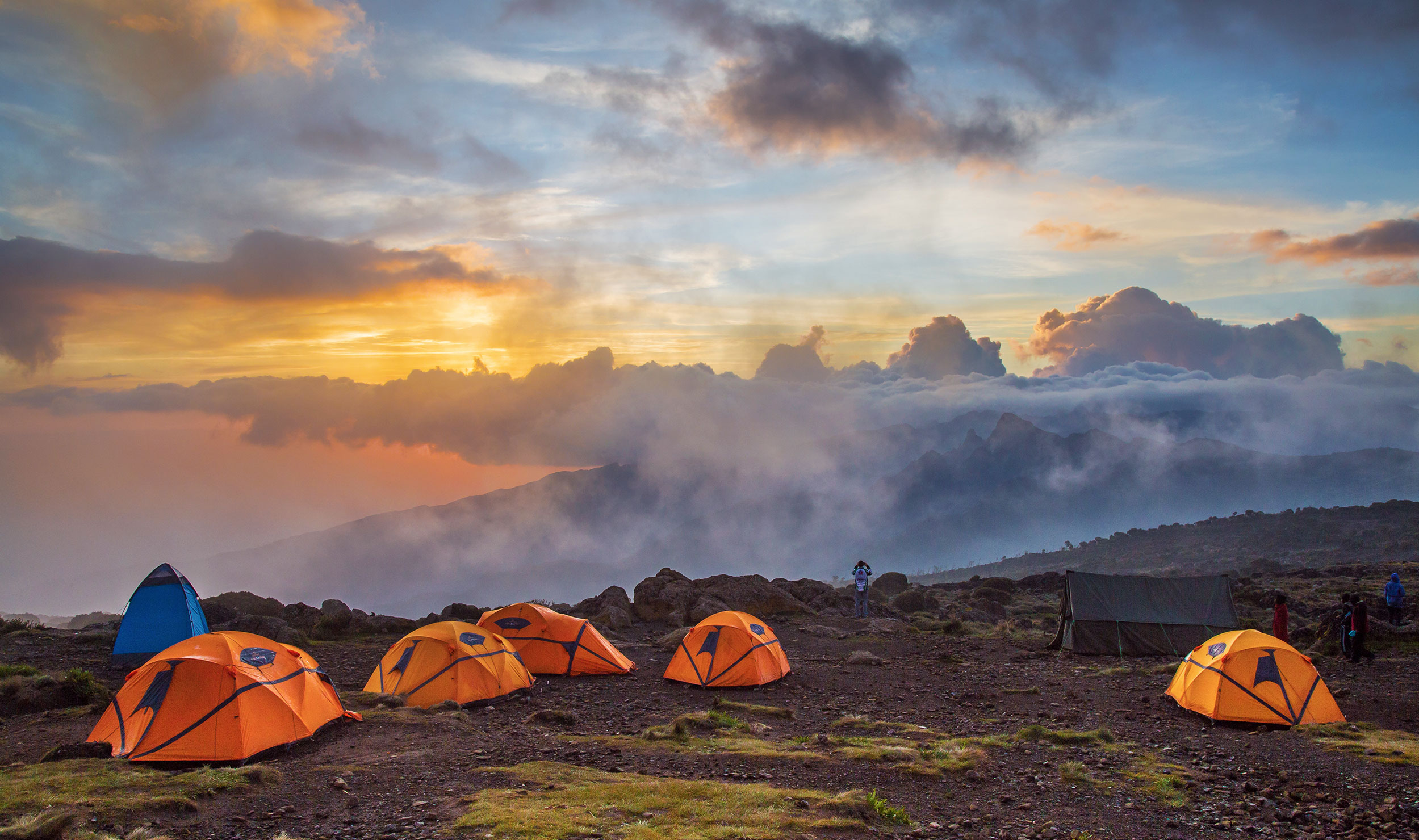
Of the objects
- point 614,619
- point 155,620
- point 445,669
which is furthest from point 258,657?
point 614,619

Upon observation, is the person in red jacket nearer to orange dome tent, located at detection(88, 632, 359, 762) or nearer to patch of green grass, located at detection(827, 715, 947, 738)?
patch of green grass, located at detection(827, 715, 947, 738)

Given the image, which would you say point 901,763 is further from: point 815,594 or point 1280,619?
point 815,594

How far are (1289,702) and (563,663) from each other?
17.1 m

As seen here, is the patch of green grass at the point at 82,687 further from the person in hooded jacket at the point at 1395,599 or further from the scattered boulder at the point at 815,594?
the person in hooded jacket at the point at 1395,599

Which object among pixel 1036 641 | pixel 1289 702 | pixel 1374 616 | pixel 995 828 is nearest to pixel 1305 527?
pixel 1374 616

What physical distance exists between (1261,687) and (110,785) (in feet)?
67.7

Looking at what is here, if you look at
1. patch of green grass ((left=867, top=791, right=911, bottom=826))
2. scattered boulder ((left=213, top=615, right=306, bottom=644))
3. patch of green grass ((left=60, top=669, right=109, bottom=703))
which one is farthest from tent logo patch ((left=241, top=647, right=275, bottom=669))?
scattered boulder ((left=213, top=615, right=306, bottom=644))

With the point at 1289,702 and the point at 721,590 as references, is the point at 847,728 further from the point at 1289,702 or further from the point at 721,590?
the point at 721,590

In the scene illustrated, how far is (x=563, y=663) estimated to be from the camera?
72.2 feet

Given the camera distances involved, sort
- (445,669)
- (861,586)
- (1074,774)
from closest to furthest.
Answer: (1074,774) → (445,669) → (861,586)

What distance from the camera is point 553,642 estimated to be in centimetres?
2225

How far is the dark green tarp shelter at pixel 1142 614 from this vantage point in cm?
2772

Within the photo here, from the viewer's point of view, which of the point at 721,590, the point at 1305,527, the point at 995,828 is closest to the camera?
the point at 995,828

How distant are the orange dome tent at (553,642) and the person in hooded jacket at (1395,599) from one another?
2800 centimetres
